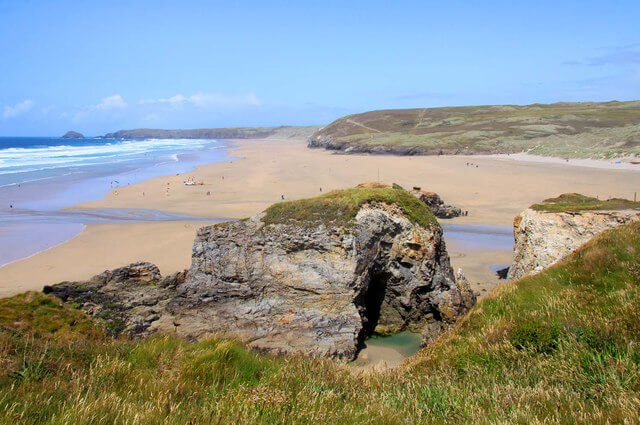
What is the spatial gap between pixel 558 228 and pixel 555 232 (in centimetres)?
15

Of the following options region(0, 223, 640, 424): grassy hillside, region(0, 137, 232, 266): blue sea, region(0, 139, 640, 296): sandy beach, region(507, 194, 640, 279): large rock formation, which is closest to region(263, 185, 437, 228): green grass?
region(507, 194, 640, 279): large rock formation

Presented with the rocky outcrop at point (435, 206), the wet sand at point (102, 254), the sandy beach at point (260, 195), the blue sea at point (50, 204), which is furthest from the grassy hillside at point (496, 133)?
the wet sand at point (102, 254)

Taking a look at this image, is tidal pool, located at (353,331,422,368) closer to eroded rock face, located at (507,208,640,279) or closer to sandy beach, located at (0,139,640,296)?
eroded rock face, located at (507,208,640,279)

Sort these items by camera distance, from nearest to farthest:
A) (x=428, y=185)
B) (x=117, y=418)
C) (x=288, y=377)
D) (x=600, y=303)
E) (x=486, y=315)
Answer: (x=117, y=418) < (x=288, y=377) < (x=600, y=303) < (x=486, y=315) < (x=428, y=185)

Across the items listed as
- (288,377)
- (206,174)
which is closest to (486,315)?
(288,377)

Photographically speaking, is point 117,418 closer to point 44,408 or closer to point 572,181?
point 44,408

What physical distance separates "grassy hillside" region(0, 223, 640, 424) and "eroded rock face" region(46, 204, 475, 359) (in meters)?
4.53

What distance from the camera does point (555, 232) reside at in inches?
591

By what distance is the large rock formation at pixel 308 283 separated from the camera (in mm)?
11961

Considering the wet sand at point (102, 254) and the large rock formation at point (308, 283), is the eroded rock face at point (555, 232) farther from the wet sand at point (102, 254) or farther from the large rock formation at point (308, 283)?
the wet sand at point (102, 254)

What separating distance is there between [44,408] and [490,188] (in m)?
40.4

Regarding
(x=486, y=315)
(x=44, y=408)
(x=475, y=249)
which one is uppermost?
(x=44, y=408)

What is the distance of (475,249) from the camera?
22453 mm

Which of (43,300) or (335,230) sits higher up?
(335,230)
